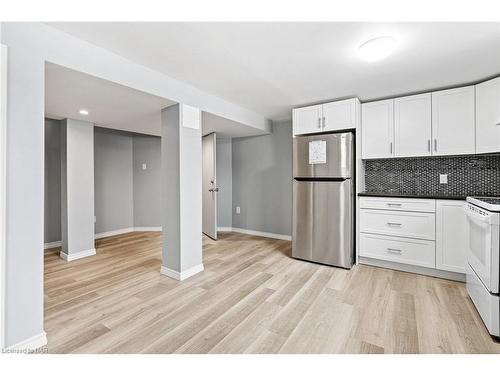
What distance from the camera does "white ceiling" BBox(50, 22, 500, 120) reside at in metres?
1.58

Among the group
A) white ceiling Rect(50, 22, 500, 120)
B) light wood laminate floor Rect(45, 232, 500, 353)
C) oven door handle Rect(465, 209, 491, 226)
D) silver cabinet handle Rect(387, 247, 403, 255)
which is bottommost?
light wood laminate floor Rect(45, 232, 500, 353)

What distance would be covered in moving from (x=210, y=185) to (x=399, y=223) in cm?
284

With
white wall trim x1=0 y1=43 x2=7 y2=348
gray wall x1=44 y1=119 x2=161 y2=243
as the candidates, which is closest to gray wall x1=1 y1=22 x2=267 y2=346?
white wall trim x1=0 y1=43 x2=7 y2=348

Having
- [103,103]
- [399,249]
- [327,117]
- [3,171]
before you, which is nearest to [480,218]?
[399,249]

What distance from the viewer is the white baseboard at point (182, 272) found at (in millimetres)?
2514

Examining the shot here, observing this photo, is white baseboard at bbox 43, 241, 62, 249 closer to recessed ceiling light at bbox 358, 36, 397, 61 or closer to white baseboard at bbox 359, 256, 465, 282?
white baseboard at bbox 359, 256, 465, 282

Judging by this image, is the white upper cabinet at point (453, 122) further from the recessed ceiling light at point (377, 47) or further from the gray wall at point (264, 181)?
the gray wall at point (264, 181)

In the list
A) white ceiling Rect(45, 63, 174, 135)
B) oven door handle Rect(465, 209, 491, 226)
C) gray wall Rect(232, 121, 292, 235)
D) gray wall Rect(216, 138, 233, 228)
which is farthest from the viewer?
gray wall Rect(216, 138, 233, 228)

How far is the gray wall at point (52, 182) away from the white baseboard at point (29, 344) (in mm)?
2828

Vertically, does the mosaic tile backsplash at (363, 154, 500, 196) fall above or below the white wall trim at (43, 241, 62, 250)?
above

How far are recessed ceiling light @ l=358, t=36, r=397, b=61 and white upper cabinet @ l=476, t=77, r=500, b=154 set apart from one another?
1336 mm

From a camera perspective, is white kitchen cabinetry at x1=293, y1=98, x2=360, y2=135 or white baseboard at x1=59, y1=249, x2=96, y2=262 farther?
white baseboard at x1=59, y1=249, x2=96, y2=262

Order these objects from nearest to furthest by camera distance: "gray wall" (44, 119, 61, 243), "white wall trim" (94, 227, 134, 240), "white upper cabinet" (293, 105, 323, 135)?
1. "white upper cabinet" (293, 105, 323, 135)
2. "gray wall" (44, 119, 61, 243)
3. "white wall trim" (94, 227, 134, 240)

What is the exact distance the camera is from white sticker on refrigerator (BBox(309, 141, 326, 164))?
289 centimetres
